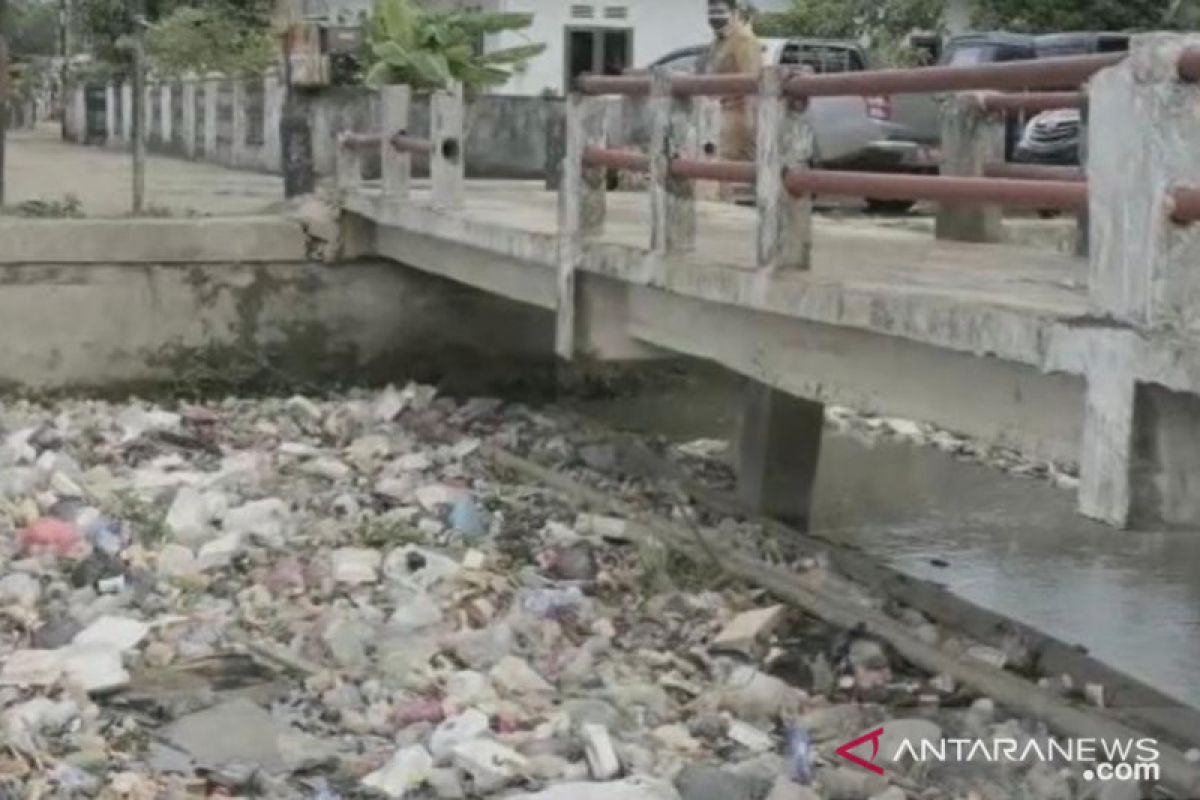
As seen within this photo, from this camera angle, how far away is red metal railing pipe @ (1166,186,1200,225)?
4926 mm

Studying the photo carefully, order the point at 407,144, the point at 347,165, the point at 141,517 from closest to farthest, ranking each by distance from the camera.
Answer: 1. the point at 141,517
2. the point at 407,144
3. the point at 347,165

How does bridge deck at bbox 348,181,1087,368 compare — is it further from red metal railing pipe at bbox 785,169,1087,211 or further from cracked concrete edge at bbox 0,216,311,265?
cracked concrete edge at bbox 0,216,311,265

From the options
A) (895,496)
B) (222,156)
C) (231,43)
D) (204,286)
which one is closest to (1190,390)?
(895,496)

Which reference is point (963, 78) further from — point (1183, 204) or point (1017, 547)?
point (1017, 547)

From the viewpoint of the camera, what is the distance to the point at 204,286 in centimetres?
1298

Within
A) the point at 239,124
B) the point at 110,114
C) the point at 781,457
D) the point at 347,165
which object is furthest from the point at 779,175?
the point at 110,114

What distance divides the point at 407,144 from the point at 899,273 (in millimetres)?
5437

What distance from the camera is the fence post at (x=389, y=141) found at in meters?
12.3

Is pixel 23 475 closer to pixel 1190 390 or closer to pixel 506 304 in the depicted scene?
pixel 506 304

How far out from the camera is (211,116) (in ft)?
75.5

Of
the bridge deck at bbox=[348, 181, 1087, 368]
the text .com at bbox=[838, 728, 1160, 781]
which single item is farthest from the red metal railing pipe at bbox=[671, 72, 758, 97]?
the text .com at bbox=[838, 728, 1160, 781]

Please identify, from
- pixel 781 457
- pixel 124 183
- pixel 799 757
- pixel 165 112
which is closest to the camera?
pixel 799 757

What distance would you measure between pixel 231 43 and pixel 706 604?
2033 cm

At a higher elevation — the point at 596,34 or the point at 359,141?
the point at 596,34
